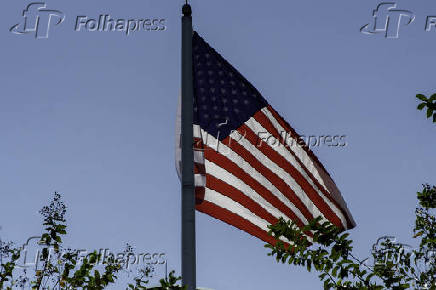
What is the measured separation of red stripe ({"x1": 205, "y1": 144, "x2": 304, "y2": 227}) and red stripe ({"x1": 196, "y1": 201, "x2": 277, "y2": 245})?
0.51m

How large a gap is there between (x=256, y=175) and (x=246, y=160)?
305mm

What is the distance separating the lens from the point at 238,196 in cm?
977

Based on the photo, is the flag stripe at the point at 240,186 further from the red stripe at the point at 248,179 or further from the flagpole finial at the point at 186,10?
the flagpole finial at the point at 186,10

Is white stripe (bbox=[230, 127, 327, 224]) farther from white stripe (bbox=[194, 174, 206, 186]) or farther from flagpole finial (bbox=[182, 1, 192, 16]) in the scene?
flagpole finial (bbox=[182, 1, 192, 16])

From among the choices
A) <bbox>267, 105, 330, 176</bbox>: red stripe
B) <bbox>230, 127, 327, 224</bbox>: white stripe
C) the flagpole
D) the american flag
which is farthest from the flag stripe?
the flagpole

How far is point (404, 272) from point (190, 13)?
4718 millimetres

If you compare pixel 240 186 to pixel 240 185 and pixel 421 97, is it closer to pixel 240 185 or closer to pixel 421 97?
pixel 240 185

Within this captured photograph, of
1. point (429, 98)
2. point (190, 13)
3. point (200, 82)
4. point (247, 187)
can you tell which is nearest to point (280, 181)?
point (247, 187)

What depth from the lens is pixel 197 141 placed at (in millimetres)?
9180

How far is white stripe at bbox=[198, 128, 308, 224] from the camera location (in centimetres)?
981

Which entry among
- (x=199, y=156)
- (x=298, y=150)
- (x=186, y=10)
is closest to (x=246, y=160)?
(x=298, y=150)

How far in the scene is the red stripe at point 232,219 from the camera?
919 cm

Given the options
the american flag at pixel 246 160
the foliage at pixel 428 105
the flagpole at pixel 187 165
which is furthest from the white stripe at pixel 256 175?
the foliage at pixel 428 105

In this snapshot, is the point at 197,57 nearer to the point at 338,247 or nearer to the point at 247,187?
the point at 247,187
